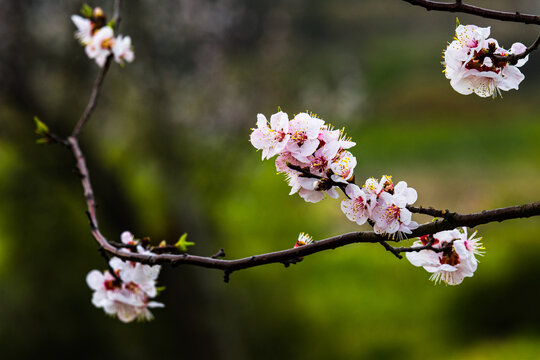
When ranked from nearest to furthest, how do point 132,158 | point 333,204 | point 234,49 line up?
point 132,158 < point 234,49 < point 333,204

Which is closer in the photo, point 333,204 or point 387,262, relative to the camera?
point 387,262

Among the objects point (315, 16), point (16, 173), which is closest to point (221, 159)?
point (16, 173)

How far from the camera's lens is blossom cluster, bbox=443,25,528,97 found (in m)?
0.51

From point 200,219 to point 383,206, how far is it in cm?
184

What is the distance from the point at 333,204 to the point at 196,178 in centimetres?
114

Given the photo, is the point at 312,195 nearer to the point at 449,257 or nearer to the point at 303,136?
the point at 303,136

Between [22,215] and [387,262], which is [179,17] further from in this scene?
[387,262]

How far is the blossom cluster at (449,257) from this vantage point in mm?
555

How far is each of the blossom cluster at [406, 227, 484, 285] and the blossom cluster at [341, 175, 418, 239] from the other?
5 centimetres

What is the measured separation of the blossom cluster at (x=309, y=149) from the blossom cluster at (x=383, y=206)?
0.7 inches

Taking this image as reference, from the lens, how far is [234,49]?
270cm

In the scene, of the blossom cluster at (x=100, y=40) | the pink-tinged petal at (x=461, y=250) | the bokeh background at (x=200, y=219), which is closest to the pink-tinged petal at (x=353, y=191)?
the pink-tinged petal at (x=461, y=250)

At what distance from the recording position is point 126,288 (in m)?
0.72

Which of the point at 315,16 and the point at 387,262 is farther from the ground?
the point at 315,16
